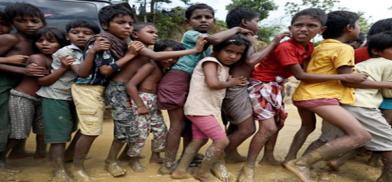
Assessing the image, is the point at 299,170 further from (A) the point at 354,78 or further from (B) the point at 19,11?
(B) the point at 19,11

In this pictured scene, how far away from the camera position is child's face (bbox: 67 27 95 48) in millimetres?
3264

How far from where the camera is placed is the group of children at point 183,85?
10.4 ft

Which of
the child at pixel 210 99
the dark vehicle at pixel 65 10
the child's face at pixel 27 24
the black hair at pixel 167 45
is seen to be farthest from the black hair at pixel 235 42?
the dark vehicle at pixel 65 10

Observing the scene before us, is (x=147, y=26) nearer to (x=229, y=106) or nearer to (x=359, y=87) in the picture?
(x=229, y=106)

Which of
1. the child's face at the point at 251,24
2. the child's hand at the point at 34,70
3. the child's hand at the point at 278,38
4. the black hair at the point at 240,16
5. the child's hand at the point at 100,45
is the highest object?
the black hair at the point at 240,16

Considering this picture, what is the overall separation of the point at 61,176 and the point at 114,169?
444mm

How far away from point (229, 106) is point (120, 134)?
39.9 inches

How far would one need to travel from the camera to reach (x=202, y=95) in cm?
327

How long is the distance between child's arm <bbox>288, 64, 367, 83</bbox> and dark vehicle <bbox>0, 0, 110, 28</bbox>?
3.10m

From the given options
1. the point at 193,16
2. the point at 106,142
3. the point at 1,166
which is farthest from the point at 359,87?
the point at 1,166

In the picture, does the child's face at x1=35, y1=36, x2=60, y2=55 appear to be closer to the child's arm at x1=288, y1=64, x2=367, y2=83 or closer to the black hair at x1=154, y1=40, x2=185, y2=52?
the black hair at x1=154, y1=40, x2=185, y2=52

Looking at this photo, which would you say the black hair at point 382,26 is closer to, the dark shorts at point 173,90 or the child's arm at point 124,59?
the dark shorts at point 173,90

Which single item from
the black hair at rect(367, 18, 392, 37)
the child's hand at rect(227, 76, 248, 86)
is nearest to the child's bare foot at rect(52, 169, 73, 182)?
the child's hand at rect(227, 76, 248, 86)

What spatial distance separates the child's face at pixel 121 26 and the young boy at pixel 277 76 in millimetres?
1263
